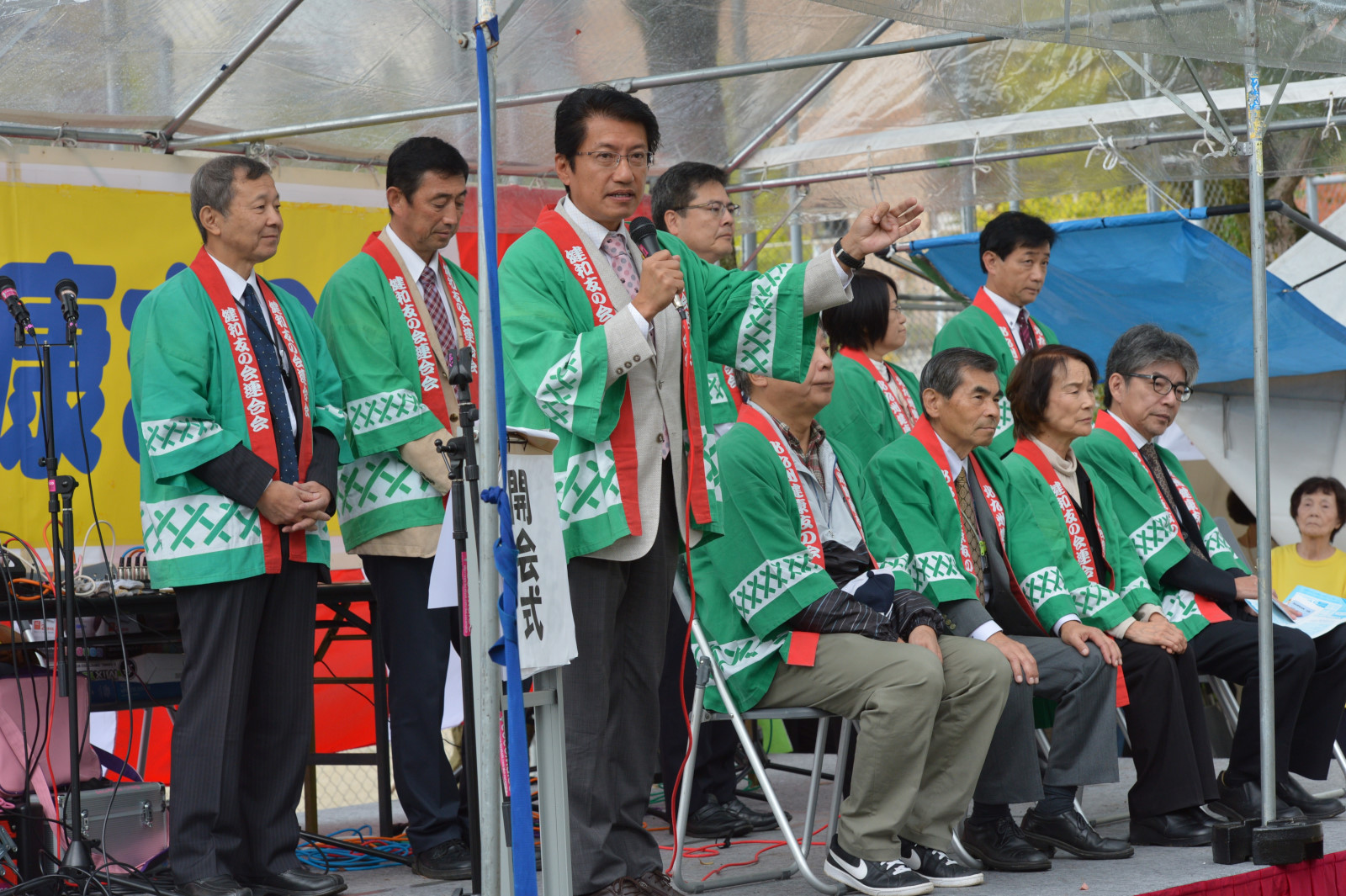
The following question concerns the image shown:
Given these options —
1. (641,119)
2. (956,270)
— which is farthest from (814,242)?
(641,119)

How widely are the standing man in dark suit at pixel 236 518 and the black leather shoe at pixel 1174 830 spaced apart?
222 centimetres

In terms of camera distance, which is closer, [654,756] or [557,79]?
[654,756]

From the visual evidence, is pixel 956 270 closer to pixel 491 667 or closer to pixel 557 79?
pixel 557 79

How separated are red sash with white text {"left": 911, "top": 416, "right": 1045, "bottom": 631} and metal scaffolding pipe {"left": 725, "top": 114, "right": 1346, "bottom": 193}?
2.53 meters

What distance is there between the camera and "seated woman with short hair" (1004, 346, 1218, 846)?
3.77 metres

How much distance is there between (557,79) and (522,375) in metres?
2.92

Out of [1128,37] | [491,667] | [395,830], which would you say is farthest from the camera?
[395,830]

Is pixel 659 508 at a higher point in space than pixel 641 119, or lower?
lower

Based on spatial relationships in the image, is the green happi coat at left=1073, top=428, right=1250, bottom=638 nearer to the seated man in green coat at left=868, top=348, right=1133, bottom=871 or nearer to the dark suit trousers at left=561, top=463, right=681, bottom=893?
the seated man in green coat at left=868, top=348, right=1133, bottom=871

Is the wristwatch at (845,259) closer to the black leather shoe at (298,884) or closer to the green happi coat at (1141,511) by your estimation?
the green happi coat at (1141,511)

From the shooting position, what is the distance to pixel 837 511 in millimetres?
3613

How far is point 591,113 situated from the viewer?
9.27 feet

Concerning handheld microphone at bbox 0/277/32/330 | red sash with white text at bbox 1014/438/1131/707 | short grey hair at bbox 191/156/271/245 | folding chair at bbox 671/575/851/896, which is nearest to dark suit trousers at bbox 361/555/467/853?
folding chair at bbox 671/575/851/896

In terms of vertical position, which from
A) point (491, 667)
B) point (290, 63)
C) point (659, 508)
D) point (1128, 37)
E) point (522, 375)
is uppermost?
point (290, 63)
